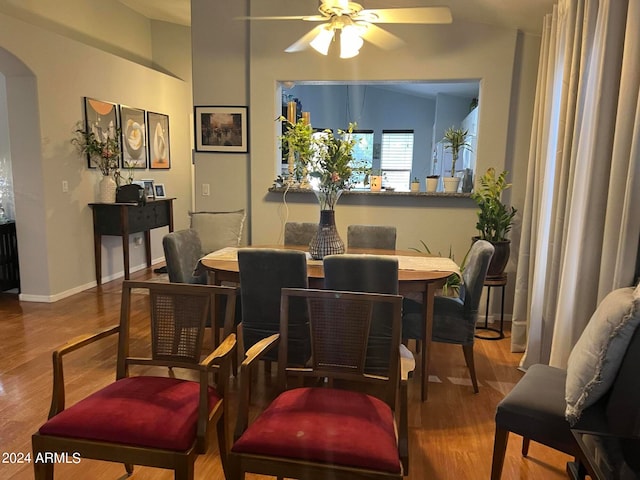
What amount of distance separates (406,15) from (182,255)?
206 cm

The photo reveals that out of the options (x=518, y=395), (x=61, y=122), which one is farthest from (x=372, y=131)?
(x=518, y=395)

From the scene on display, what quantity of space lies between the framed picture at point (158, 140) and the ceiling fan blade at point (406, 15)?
154 inches

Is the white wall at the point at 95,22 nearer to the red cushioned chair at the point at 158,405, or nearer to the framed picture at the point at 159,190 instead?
the framed picture at the point at 159,190

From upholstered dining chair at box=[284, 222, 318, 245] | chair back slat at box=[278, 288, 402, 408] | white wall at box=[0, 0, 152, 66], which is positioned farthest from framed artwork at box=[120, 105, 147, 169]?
chair back slat at box=[278, 288, 402, 408]

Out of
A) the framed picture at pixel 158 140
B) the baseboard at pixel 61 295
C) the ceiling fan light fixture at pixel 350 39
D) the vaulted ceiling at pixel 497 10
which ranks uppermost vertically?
the vaulted ceiling at pixel 497 10

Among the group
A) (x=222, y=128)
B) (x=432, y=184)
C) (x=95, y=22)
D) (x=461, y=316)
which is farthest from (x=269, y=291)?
(x=95, y=22)

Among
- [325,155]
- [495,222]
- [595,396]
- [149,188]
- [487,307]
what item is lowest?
[487,307]

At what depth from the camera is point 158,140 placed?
6.02m

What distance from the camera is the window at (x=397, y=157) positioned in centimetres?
908

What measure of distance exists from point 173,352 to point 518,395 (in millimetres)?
1392

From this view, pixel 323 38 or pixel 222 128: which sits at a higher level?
pixel 323 38

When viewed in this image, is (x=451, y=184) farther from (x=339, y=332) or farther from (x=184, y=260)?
(x=339, y=332)

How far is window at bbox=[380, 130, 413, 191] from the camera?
357 inches

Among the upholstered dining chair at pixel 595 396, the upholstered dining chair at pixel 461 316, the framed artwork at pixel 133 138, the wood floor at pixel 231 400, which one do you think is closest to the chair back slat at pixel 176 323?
the wood floor at pixel 231 400
